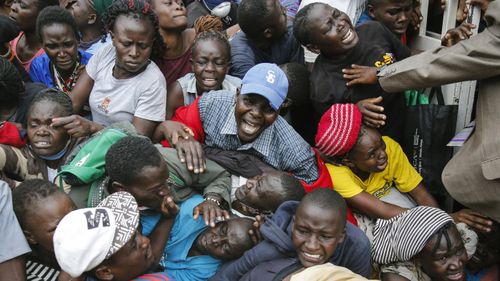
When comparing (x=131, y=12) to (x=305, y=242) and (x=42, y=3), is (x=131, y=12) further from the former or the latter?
(x=305, y=242)

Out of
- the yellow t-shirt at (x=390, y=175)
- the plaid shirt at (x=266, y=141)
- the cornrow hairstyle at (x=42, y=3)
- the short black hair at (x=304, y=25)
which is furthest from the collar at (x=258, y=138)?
the cornrow hairstyle at (x=42, y=3)

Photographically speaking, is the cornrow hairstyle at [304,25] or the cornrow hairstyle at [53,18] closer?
the cornrow hairstyle at [304,25]

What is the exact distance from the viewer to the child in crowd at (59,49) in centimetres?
412

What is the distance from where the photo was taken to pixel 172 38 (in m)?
4.36

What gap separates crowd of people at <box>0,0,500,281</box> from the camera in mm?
2752

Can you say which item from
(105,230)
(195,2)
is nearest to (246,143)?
(105,230)

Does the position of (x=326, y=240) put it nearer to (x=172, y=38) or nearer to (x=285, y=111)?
(x=285, y=111)

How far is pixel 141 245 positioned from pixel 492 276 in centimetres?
207

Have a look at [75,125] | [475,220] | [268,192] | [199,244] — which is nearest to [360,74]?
[268,192]

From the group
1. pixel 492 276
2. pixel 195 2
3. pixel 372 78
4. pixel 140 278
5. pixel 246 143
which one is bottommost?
pixel 492 276

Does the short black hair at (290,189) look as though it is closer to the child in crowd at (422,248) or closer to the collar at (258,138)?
the collar at (258,138)

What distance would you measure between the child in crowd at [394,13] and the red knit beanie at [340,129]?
3.05 feet

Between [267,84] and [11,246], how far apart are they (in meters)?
1.65

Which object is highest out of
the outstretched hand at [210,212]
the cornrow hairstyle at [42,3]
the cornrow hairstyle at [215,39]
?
the cornrow hairstyle at [42,3]
